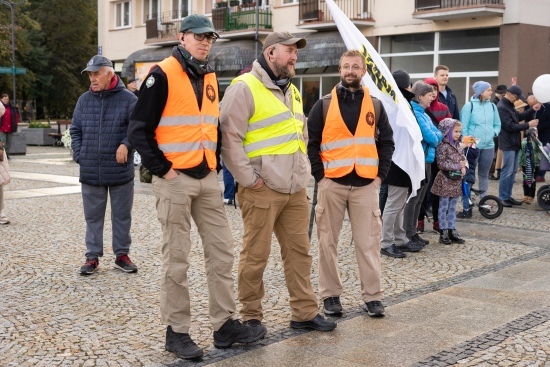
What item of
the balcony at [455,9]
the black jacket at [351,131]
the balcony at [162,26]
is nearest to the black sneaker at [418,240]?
the black jacket at [351,131]

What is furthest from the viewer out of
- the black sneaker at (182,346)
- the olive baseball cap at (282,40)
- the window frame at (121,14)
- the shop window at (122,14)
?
the shop window at (122,14)

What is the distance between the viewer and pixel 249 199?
5.20 m

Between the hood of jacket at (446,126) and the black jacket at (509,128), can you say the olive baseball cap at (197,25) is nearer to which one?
the hood of jacket at (446,126)

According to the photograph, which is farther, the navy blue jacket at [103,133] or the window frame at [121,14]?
the window frame at [121,14]

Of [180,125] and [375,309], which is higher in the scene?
[180,125]

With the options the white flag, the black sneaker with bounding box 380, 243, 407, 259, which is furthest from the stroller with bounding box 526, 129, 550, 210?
the white flag

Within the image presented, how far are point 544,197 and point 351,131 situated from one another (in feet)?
23.4

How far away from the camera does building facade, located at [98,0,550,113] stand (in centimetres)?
2402

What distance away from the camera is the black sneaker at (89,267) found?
720cm

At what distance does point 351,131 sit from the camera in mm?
5984

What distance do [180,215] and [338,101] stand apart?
1.78m

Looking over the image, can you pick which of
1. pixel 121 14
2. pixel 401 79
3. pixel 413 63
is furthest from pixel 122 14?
pixel 401 79

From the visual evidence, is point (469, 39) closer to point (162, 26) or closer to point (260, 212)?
point (162, 26)

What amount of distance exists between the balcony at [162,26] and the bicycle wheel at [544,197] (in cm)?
2751
